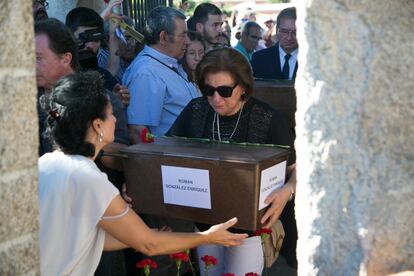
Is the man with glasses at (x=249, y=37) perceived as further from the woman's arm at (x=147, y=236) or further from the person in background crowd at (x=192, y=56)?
the woman's arm at (x=147, y=236)

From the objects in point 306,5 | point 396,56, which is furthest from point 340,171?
point 306,5

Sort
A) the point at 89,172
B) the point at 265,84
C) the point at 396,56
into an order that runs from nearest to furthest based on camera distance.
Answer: the point at 396,56
the point at 89,172
the point at 265,84

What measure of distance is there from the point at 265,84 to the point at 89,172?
1.99m

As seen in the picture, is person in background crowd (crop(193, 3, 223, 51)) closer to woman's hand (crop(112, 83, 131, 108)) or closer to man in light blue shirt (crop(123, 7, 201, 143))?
man in light blue shirt (crop(123, 7, 201, 143))

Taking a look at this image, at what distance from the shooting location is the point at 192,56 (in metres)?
5.55

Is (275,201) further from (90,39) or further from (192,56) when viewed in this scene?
(192,56)

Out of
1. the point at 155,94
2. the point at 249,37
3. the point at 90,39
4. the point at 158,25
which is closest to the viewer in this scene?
the point at 155,94

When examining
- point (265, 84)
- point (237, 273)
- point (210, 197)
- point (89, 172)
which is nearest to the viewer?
point (89, 172)

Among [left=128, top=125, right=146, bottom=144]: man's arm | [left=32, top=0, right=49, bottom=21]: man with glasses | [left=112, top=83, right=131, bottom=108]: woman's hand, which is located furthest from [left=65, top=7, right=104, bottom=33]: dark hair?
[left=128, top=125, right=146, bottom=144]: man's arm

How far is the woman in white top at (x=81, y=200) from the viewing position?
249cm

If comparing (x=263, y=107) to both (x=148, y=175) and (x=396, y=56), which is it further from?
(x=396, y=56)

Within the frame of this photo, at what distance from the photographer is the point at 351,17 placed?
192 centimetres

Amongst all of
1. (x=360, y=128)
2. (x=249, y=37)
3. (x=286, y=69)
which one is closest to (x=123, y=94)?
(x=286, y=69)

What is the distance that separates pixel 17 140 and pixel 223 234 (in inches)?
48.4
